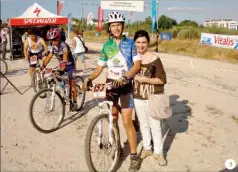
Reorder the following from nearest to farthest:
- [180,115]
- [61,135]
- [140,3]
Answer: [61,135] < [180,115] < [140,3]

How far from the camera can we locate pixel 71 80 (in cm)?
587

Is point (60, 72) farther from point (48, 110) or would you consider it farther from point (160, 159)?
point (160, 159)

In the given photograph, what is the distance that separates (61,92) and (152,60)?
2404mm

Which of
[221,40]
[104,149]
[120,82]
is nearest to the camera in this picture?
[120,82]

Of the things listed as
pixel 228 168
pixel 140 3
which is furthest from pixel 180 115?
pixel 140 3

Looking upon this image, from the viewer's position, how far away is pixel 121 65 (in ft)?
11.7

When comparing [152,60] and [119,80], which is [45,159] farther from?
[152,60]

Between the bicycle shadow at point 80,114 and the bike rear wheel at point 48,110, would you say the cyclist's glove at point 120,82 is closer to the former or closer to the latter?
the bike rear wheel at point 48,110

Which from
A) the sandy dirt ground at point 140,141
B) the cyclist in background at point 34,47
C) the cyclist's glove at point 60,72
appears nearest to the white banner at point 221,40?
the sandy dirt ground at point 140,141

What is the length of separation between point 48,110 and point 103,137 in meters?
1.81

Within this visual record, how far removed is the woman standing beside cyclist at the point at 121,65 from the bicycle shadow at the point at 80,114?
208 cm

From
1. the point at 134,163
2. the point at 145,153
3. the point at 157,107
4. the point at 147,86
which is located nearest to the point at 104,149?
the point at 134,163

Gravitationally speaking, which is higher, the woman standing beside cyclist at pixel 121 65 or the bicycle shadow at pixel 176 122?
the woman standing beside cyclist at pixel 121 65

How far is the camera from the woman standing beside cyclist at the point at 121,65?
11.2 feet
